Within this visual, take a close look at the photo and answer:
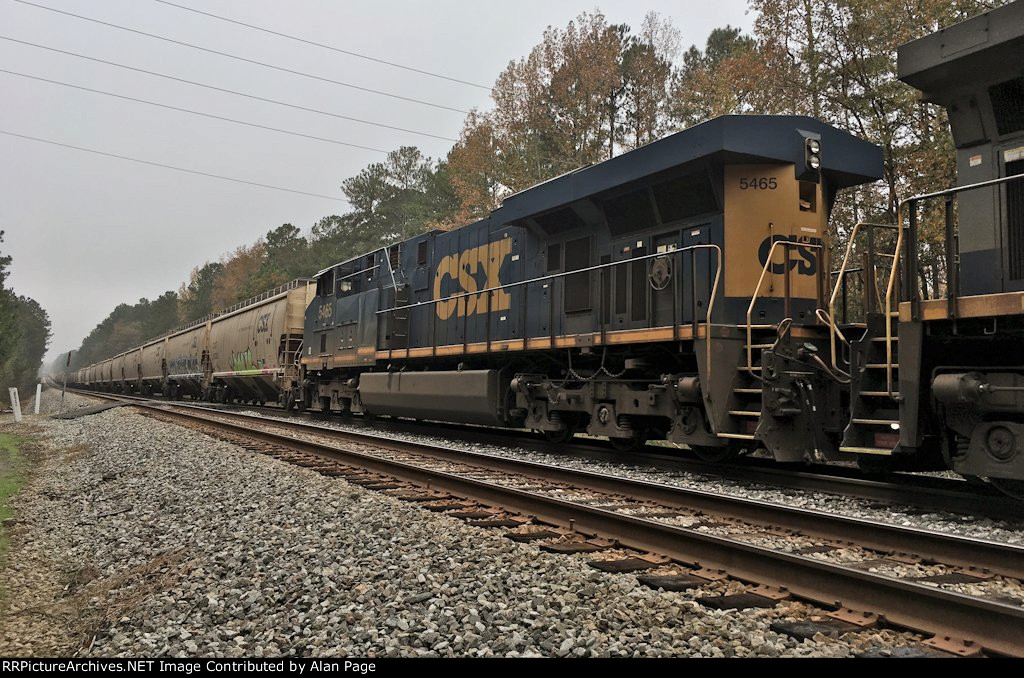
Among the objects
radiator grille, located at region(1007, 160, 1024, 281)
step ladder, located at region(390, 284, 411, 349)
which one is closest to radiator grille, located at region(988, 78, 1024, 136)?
radiator grille, located at region(1007, 160, 1024, 281)

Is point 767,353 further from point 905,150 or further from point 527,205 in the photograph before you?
point 905,150

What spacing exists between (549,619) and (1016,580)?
2626mm

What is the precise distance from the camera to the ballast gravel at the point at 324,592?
298 centimetres

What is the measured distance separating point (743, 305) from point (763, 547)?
4123 mm

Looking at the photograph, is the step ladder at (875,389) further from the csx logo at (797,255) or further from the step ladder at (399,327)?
the step ladder at (399,327)

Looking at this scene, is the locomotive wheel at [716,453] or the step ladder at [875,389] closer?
the step ladder at [875,389]

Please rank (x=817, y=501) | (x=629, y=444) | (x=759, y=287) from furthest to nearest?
(x=629, y=444), (x=759, y=287), (x=817, y=501)

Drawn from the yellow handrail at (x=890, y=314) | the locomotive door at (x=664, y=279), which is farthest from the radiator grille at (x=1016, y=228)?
the locomotive door at (x=664, y=279)

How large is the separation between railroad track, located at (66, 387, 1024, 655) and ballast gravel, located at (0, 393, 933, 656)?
0.62 ft

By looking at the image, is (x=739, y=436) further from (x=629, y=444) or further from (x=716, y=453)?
(x=629, y=444)

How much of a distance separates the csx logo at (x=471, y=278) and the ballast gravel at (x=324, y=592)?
5.45 meters

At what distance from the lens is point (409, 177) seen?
47.7m

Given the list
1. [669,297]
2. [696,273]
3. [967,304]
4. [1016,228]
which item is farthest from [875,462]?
[669,297]

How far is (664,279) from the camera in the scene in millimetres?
8031
